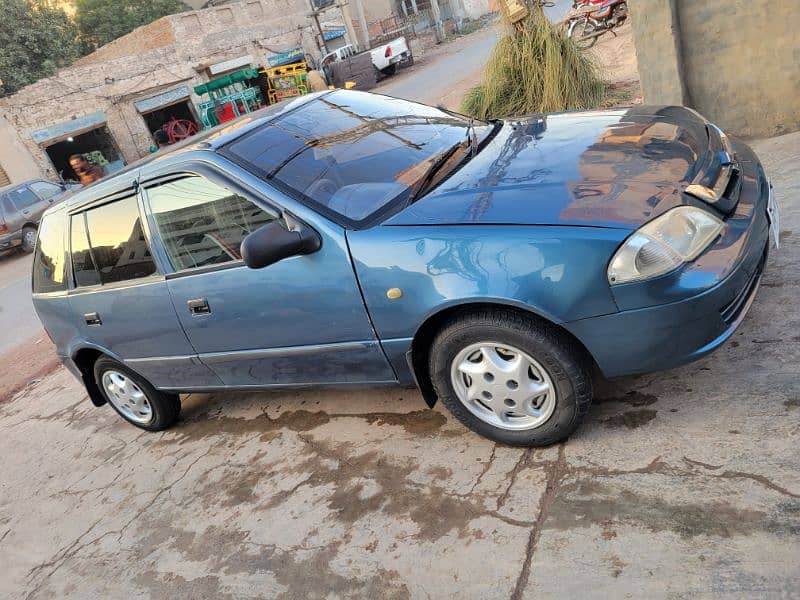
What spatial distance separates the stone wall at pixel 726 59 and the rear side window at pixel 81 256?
15.9 ft

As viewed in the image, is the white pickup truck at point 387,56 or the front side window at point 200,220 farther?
the white pickup truck at point 387,56

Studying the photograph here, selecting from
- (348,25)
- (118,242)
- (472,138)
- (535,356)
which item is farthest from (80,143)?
(535,356)

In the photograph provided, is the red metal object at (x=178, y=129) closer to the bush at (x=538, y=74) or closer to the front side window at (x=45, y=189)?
the front side window at (x=45, y=189)

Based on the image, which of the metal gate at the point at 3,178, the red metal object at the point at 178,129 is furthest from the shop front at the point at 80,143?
the red metal object at the point at 178,129

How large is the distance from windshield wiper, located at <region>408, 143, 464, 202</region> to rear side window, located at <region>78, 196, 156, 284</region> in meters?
1.57

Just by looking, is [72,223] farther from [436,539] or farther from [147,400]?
[436,539]

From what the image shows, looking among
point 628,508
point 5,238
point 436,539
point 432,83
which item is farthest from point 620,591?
point 432,83

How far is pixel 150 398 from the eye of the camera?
4195mm

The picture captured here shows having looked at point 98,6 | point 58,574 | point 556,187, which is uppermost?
point 98,6

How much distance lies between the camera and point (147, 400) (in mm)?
4242

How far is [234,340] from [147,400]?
4.41 ft

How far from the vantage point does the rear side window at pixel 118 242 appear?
11.5 feet

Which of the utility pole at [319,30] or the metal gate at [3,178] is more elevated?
the utility pole at [319,30]

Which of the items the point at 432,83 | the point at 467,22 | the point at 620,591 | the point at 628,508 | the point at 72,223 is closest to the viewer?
the point at 620,591
